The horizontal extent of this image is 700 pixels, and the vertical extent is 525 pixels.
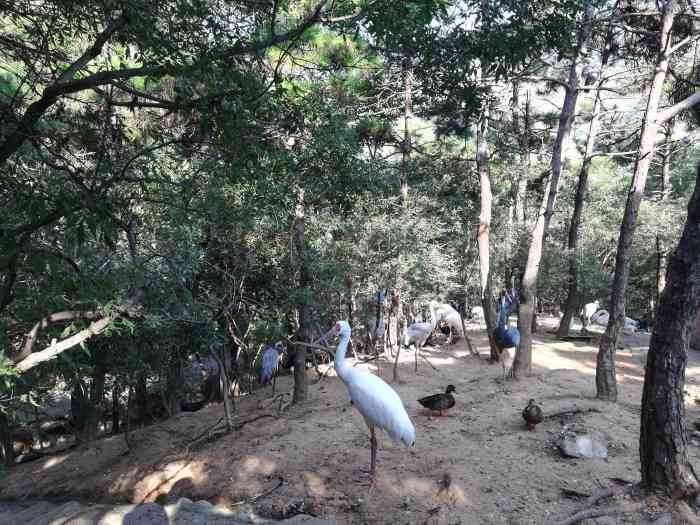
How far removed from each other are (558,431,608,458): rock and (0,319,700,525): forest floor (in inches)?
3.4

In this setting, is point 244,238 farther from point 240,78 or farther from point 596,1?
point 596,1

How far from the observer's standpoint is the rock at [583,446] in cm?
502

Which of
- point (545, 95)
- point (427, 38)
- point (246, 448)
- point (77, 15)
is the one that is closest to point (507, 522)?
point (246, 448)

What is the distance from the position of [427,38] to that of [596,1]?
1645 mm

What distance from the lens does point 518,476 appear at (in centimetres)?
469

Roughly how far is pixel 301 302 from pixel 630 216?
15.9 ft

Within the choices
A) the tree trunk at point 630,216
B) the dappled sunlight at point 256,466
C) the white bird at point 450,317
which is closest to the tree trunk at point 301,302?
the dappled sunlight at point 256,466

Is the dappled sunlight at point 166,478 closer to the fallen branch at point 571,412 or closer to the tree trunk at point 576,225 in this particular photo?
the fallen branch at point 571,412

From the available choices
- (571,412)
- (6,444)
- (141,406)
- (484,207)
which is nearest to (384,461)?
(571,412)

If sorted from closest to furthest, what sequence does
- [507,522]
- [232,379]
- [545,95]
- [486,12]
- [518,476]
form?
[507,522] < [486,12] < [518,476] < [232,379] < [545,95]

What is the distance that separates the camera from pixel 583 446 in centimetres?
508

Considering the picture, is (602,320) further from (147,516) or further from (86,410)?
(147,516)

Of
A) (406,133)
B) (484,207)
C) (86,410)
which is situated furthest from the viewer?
(406,133)

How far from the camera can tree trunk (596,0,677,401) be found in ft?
21.2
